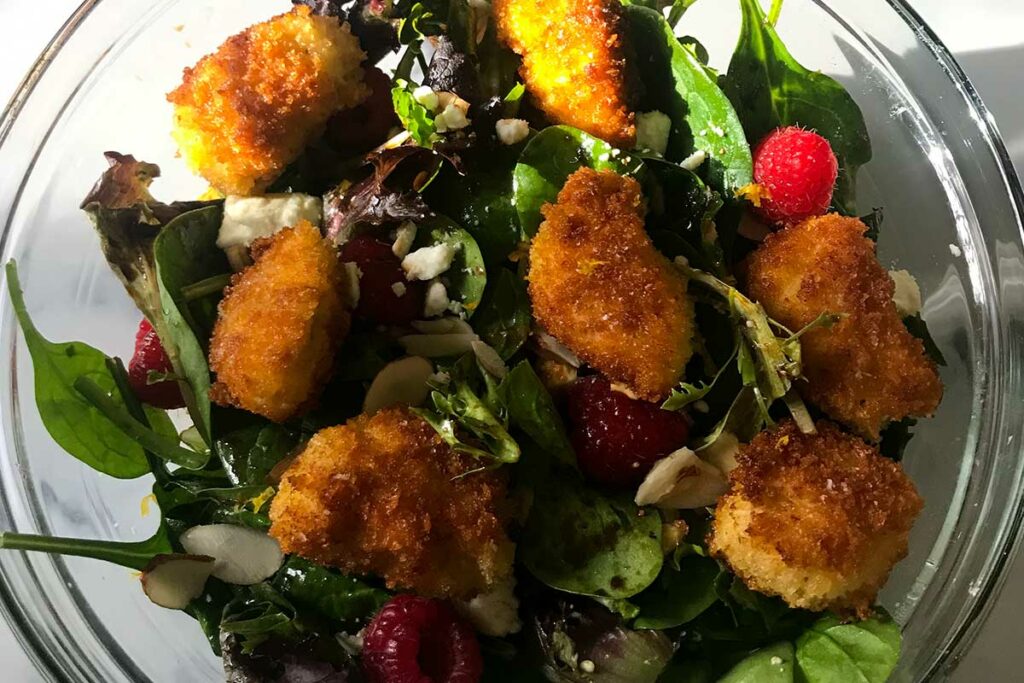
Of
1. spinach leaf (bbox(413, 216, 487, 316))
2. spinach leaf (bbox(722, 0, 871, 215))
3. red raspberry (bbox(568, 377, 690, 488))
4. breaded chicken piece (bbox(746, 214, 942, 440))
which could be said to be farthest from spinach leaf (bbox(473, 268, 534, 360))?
spinach leaf (bbox(722, 0, 871, 215))

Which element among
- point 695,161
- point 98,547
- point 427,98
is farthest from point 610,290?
point 98,547

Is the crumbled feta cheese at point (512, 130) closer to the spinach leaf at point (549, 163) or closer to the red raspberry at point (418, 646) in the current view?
the spinach leaf at point (549, 163)

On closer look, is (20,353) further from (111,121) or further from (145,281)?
(111,121)

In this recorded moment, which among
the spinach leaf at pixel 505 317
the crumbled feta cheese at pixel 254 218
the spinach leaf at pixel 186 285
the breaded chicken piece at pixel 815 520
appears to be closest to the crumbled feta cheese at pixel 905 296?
the breaded chicken piece at pixel 815 520

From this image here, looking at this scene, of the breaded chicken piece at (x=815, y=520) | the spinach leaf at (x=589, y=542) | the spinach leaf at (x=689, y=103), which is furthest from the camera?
the spinach leaf at (x=689, y=103)

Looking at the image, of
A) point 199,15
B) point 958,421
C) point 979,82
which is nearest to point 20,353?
point 199,15

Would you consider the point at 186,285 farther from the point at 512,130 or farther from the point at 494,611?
the point at 494,611

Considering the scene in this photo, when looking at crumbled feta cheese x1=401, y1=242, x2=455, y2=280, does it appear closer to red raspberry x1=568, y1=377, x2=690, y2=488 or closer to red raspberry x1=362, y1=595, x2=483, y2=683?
red raspberry x1=568, y1=377, x2=690, y2=488
